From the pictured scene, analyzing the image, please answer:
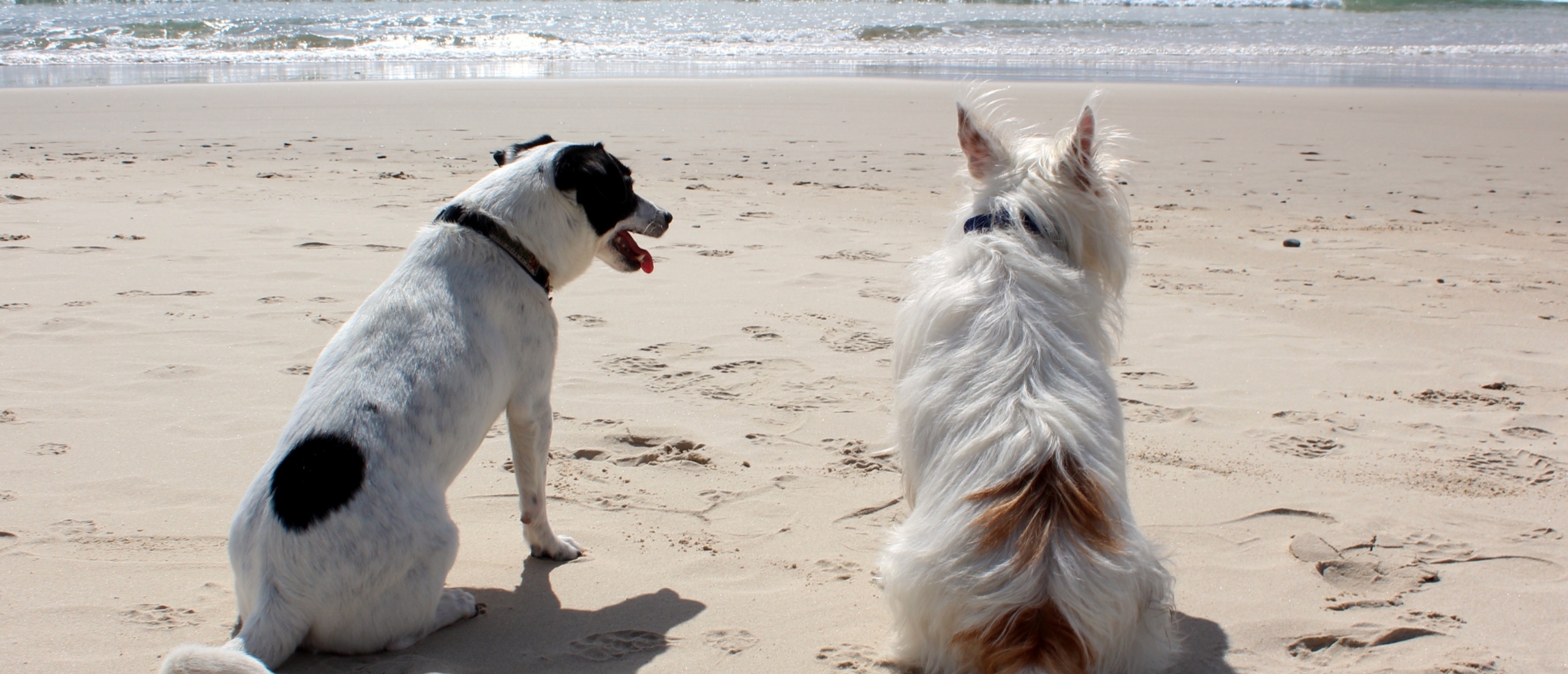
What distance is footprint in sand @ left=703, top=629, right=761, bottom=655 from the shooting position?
9.00ft

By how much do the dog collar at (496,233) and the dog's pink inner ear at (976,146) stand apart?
4.66ft

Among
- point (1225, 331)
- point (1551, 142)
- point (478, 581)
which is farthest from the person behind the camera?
point (1551, 142)

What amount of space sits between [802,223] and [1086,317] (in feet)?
16.6

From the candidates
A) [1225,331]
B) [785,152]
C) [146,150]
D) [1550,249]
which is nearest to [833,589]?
[1225,331]

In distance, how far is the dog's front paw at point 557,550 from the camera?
3.23m

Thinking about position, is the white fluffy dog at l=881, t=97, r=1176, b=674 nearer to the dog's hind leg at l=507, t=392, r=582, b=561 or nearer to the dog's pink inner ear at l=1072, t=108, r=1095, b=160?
the dog's pink inner ear at l=1072, t=108, r=1095, b=160

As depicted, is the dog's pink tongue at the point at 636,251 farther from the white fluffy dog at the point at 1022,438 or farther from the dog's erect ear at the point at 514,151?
the white fluffy dog at the point at 1022,438

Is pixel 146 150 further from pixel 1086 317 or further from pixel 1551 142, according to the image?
pixel 1551 142

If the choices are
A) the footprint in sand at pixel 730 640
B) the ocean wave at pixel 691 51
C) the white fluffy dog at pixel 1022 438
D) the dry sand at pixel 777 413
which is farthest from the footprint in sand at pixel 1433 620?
the ocean wave at pixel 691 51

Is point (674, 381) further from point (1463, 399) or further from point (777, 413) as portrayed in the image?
point (1463, 399)

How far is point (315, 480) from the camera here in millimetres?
2428

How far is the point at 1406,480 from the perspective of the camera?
3.66 meters

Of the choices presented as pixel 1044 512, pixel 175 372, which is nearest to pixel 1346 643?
pixel 1044 512

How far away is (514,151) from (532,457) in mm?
1195
